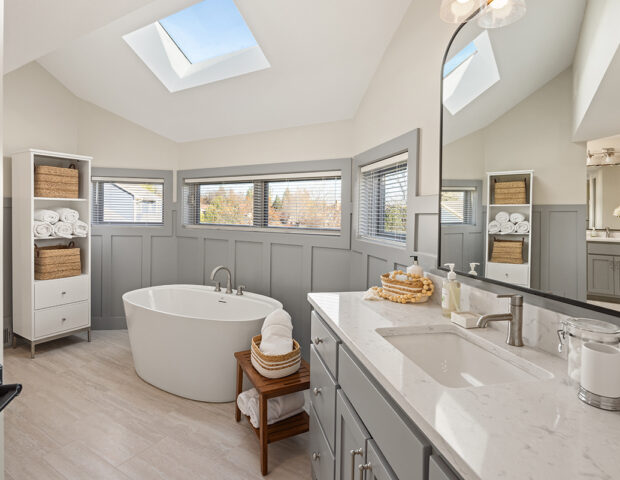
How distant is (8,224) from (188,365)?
92.4 inches

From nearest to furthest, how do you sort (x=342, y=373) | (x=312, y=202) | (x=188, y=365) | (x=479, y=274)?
(x=342, y=373)
(x=479, y=274)
(x=188, y=365)
(x=312, y=202)

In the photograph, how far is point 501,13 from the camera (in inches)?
52.9

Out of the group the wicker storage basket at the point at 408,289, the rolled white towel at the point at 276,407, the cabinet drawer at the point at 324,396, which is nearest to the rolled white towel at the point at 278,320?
the rolled white towel at the point at 276,407

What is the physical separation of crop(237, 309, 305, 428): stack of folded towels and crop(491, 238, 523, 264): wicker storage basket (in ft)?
4.18

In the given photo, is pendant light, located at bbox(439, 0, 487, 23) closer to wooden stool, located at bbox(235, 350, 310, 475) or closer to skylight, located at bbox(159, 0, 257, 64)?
skylight, located at bbox(159, 0, 257, 64)

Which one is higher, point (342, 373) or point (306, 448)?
point (342, 373)

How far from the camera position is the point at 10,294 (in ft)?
11.4

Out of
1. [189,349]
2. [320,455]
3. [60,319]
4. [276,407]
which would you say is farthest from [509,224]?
[60,319]

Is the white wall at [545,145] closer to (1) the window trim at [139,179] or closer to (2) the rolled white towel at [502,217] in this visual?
(2) the rolled white towel at [502,217]

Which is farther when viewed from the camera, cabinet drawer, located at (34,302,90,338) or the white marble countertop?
cabinet drawer, located at (34,302,90,338)

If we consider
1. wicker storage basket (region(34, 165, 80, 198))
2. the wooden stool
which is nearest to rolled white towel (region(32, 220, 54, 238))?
wicker storage basket (region(34, 165, 80, 198))

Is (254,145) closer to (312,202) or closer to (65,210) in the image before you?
(312,202)

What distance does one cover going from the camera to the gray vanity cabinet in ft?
3.07

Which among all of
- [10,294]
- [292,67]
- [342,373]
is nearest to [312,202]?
[292,67]
